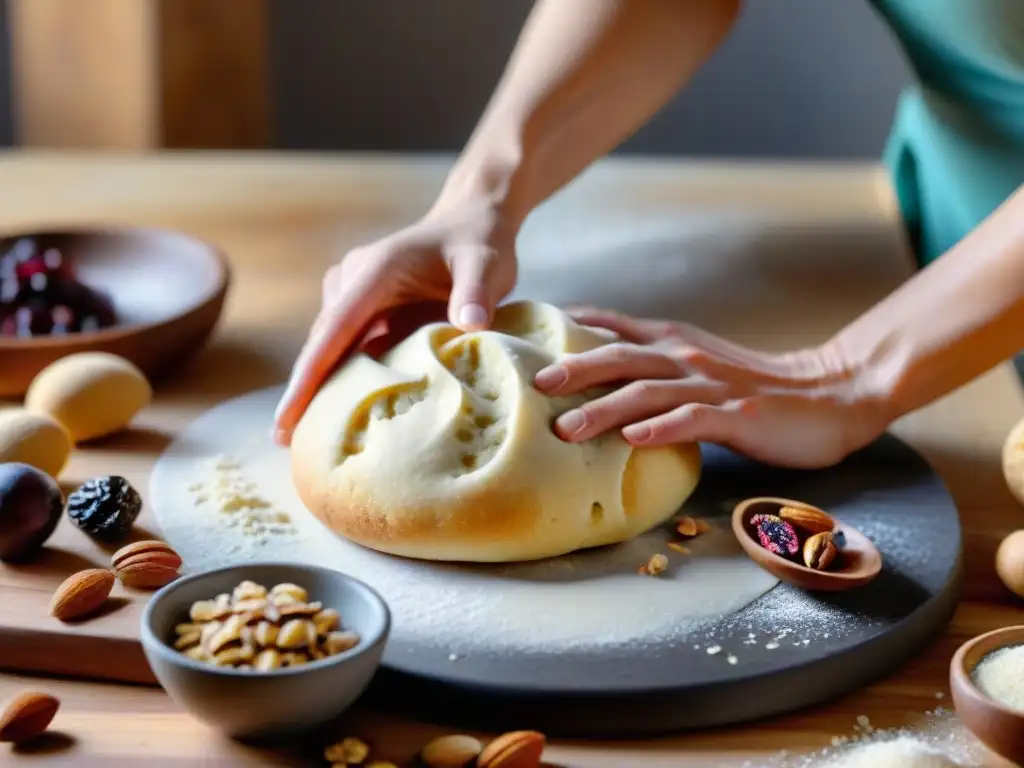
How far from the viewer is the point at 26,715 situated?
A: 0.90m

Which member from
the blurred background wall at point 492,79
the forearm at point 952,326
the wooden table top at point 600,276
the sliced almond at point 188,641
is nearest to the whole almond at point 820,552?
the wooden table top at point 600,276

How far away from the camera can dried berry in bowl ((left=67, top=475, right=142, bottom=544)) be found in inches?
46.4

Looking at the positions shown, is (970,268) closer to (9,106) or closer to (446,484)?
(446,484)

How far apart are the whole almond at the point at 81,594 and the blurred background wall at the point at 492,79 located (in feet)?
7.93

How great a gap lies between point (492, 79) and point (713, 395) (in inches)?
85.6

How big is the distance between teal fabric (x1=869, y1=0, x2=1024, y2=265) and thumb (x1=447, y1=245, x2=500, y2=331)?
707 millimetres

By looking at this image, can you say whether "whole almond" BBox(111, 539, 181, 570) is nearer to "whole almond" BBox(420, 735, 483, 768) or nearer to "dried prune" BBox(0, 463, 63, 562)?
"dried prune" BBox(0, 463, 63, 562)

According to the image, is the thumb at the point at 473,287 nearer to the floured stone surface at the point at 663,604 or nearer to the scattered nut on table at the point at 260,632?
the floured stone surface at the point at 663,604

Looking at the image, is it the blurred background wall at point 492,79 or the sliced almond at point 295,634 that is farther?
the blurred background wall at point 492,79

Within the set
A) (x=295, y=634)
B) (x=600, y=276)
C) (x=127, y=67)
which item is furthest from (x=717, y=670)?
(x=127, y=67)

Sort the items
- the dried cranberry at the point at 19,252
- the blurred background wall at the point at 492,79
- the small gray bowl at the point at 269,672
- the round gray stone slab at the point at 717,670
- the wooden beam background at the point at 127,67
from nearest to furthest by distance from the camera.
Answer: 1. the small gray bowl at the point at 269,672
2. the round gray stone slab at the point at 717,670
3. the dried cranberry at the point at 19,252
4. the wooden beam background at the point at 127,67
5. the blurred background wall at the point at 492,79

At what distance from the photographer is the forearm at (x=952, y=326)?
1.31 metres

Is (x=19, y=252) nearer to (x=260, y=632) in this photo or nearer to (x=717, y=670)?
(x=260, y=632)

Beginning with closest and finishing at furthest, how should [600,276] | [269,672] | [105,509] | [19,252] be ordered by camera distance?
[269,672] → [105,509] → [19,252] → [600,276]
